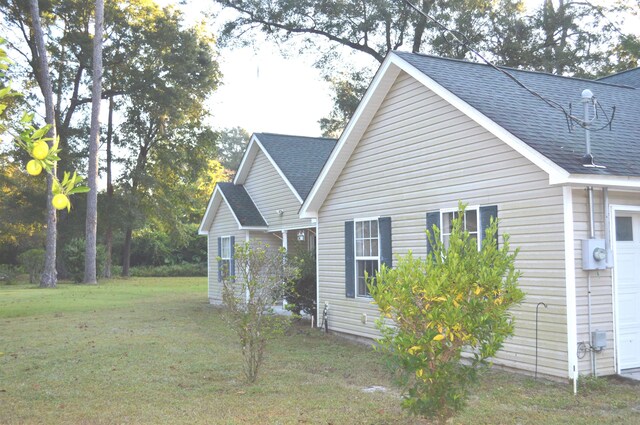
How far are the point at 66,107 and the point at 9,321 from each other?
21665 mm

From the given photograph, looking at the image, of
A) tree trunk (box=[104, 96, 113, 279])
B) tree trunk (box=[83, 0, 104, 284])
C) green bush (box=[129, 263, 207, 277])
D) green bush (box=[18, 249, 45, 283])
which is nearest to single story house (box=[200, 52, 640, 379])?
tree trunk (box=[83, 0, 104, 284])

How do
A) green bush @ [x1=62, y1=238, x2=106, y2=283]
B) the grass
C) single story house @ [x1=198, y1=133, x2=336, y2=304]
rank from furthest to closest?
green bush @ [x1=62, y1=238, x2=106, y2=283], single story house @ [x1=198, y1=133, x2=336, y2=304], the grass

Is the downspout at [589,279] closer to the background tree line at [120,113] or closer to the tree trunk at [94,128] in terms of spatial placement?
the tree trunk at [94,128]

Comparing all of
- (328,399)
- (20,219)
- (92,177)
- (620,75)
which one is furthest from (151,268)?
(328,399)

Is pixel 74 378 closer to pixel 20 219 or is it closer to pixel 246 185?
pixel 246 185

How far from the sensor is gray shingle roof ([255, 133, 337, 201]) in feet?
54.7

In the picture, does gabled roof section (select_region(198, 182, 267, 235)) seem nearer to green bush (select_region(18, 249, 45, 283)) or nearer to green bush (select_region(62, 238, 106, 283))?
green bush (select_region(18, 249, 45, 283))

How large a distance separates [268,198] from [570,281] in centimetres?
1166

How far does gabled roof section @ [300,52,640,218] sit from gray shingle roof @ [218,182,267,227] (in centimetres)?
523

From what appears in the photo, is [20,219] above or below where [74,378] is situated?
above

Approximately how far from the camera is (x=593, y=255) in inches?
295

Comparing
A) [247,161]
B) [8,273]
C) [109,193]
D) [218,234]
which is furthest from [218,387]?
[8,273]

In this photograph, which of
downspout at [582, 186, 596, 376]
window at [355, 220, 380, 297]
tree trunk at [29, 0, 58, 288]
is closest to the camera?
downspout at [582, 186, 596, 376]

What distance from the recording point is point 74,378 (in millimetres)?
8336
